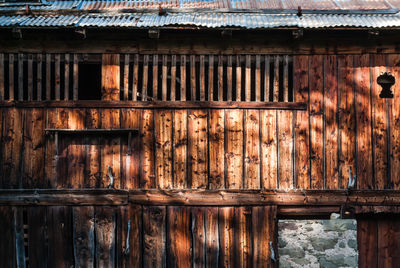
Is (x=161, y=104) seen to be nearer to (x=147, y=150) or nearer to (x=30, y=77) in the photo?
(x=147, y=150)

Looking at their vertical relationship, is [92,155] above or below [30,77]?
below

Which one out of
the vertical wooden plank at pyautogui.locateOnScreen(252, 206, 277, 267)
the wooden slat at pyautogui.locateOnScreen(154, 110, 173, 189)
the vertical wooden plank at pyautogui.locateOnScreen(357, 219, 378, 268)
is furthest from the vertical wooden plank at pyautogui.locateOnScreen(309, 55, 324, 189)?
the wooden slat at pyautogui.locateOnScreen(154, 110, 173, 189)

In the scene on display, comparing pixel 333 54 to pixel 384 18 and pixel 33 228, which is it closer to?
pixel 384 18

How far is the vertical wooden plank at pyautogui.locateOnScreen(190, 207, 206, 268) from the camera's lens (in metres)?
6.45

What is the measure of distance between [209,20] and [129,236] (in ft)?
13.1

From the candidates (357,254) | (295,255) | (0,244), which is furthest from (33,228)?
(357,254)

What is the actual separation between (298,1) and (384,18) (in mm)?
1662

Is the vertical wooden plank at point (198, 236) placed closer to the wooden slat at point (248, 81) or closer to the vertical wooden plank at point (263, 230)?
the vertical wooden plank at point (263, 230)

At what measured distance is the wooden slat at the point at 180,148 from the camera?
654cm

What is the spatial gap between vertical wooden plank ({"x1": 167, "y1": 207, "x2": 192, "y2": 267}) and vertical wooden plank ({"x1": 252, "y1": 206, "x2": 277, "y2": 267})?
1.12m

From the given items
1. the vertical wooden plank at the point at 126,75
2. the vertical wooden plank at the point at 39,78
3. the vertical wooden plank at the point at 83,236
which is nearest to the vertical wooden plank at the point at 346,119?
the vertical wooden plank at the point at 126,75

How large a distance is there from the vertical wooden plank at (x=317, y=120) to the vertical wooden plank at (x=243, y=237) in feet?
4.13

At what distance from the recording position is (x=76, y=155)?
6.55 metres

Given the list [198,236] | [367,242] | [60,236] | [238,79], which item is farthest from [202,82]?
[367,242]
